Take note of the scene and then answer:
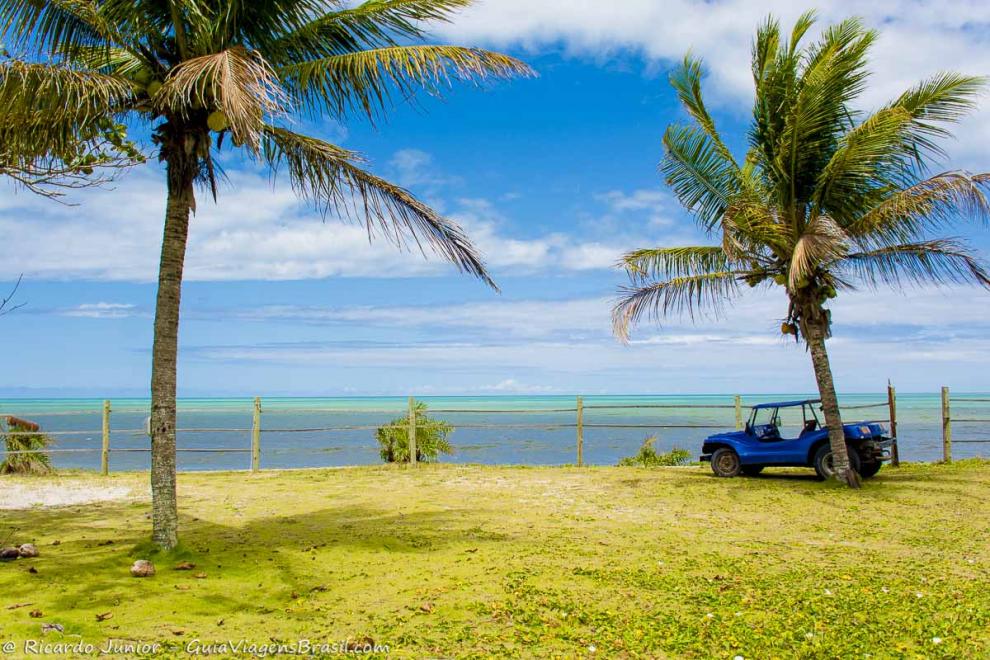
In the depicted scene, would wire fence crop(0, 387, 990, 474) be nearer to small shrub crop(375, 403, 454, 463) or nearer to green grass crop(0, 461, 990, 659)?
small shrub crop(375, 403, 454, 463)

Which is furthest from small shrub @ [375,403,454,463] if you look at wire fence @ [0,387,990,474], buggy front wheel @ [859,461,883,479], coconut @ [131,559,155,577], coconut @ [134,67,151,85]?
coconut @ [134,67,151,85]

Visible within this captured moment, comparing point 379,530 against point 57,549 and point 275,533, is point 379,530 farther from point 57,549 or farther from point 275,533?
point 57,549

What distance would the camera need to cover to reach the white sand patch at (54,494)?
444 inches

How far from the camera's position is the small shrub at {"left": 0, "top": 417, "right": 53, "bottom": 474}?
15.9 m

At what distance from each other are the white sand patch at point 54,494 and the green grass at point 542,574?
0.90m

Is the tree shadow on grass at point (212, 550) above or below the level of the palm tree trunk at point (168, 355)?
below

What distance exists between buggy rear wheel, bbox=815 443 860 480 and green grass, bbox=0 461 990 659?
0.95 meters

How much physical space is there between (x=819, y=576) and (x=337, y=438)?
46.8 m

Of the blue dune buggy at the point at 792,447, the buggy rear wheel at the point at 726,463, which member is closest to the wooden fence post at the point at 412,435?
the blue dune buggy at the point at 792,447

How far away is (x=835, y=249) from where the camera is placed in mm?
10734

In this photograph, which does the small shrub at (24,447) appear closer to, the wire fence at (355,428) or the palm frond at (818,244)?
Result: the wire fence at (355,428)

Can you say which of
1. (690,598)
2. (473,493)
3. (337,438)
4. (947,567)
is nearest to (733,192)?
(473,493)

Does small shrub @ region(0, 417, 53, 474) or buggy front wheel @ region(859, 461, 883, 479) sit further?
A: small shrub @ region(0, 417, 53, 474)

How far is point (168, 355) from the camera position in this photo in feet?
22.4
